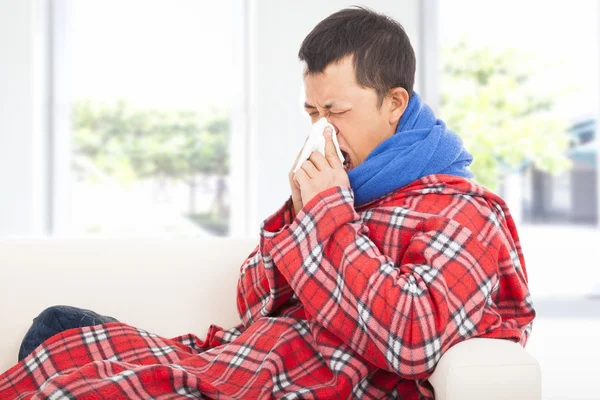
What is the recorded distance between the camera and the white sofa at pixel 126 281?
1684mm

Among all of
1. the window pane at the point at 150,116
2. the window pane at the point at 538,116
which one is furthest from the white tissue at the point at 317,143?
the window pane at the point at 538,116

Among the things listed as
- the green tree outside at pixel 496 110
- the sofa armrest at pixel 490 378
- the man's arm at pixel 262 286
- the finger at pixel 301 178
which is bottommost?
the sofa armrest at pixel 490 378

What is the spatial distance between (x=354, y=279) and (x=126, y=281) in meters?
0.76

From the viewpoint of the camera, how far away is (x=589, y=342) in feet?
11.6

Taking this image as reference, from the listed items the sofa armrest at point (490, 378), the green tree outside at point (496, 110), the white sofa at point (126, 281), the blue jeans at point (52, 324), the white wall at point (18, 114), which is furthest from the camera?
the green tree outside at point (496, 110)

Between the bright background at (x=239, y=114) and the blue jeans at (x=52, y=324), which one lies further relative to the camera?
the bright background at (x=239, y=114)

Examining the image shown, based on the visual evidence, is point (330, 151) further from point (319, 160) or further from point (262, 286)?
point (262, 286)

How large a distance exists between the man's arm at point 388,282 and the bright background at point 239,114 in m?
2.34

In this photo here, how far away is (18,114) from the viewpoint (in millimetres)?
3768

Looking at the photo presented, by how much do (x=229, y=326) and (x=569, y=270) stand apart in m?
3.26

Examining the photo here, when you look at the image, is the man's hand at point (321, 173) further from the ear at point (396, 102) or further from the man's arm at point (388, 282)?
the ear at point (396, 102)

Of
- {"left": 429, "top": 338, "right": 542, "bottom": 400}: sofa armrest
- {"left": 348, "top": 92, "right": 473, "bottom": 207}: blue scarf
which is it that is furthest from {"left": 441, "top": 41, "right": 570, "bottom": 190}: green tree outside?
{"left": 429, "top": 338, "right": 542, "bottom": 400}: sofa armrest

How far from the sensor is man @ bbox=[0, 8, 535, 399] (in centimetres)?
116

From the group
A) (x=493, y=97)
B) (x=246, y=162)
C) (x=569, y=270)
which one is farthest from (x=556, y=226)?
(x=246, y=162)
